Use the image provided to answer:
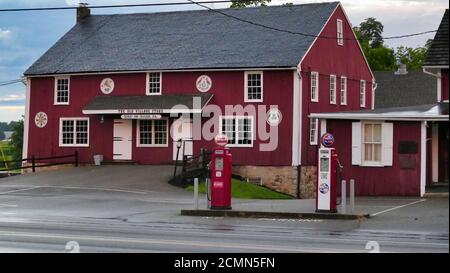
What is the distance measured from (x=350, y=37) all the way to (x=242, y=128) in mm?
11198

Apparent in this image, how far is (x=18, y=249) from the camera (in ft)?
48.1

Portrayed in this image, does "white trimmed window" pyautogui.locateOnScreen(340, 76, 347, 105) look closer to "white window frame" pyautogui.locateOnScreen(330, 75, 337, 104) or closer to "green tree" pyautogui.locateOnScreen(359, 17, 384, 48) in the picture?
"white window frame" pyautogui.locateOnScreen(330, 75, 337, 104)

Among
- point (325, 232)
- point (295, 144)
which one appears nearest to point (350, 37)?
point (295, 144)

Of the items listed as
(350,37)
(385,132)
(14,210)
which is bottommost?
(14,210)

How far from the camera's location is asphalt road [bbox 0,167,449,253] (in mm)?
Result: 15148

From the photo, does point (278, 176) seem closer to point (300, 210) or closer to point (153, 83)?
point (153, 83)

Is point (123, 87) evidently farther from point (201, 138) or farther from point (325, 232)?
point (325, 232)

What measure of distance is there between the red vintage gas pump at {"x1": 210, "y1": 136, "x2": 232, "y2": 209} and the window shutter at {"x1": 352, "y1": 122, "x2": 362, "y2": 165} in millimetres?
8128

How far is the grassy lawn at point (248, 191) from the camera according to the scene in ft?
114

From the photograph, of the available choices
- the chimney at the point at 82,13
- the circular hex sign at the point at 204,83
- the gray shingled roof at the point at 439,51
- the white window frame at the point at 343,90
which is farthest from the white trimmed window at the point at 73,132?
the gray shingled roof at the point at 439,51

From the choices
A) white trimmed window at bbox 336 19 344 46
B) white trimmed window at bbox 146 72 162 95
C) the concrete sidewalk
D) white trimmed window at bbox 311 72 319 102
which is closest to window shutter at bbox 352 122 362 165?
the concrete sidewalk

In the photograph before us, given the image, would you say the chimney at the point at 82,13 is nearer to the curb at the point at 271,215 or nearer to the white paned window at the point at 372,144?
the white paned window at the point at 372,144
